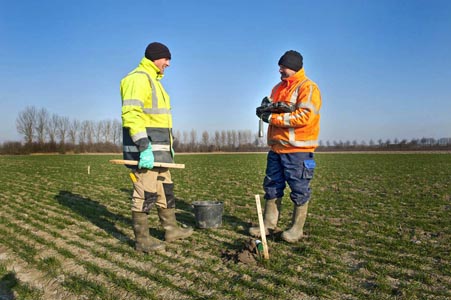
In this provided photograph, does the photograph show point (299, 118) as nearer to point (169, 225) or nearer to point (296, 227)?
point (296, 227)

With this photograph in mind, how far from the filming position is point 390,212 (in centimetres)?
759

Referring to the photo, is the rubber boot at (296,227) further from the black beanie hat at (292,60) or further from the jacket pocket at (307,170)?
the black beanie hat at (292,60)

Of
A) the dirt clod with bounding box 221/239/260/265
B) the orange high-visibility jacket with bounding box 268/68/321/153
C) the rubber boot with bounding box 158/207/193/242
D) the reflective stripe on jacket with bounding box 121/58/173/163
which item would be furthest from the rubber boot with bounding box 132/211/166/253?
the orange high-visibility jacket with bounding box 268/68/321/153

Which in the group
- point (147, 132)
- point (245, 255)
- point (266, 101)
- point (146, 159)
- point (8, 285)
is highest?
point (266, 101)

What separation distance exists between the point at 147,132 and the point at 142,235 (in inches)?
57.7

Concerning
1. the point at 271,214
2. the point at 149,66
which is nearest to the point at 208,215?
the point at 271,214

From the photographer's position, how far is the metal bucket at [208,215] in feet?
19.5

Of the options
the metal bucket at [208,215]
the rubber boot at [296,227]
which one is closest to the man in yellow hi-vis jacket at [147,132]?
the metal bucket at [208,215]

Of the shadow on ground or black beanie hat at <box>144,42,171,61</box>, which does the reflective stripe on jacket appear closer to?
black beanie hat at <box>144,42,171,61</box>

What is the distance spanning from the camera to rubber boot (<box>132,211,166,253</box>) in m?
4.78

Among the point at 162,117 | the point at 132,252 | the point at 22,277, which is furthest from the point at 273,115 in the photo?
the point at 22,277

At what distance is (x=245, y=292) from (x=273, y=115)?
2.50 m

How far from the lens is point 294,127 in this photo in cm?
488

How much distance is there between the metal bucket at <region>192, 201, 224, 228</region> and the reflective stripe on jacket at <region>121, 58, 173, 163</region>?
4.28 feet
